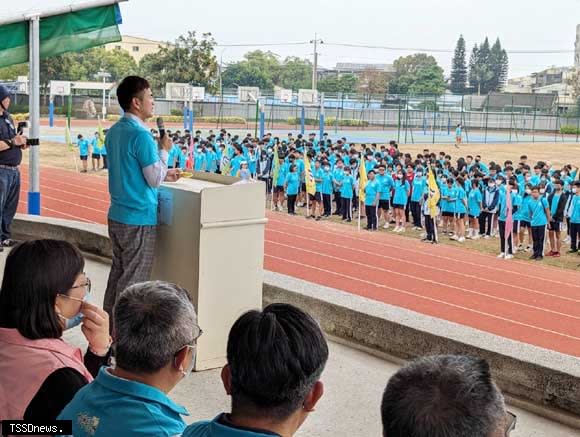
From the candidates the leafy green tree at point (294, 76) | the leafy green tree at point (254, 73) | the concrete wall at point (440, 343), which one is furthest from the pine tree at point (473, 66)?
the concrete wall at point (440, 343)

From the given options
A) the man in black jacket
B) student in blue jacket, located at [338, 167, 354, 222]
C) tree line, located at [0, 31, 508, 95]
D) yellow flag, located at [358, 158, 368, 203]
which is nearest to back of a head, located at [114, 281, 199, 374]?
the man in black jacket

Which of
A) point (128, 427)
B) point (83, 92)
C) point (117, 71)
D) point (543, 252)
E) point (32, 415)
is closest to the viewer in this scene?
point (128, 427)

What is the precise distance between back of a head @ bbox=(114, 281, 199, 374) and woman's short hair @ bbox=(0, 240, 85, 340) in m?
0.33

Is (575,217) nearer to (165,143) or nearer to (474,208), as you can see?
(474,208)

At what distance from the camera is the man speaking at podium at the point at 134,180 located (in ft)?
15.4

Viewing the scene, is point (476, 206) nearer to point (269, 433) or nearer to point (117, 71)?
point (269, 433)

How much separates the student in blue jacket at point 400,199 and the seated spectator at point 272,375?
21.8m

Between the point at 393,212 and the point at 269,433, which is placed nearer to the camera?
the point at 269,433

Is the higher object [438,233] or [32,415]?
[32,415]

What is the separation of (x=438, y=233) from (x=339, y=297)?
18.2 metres

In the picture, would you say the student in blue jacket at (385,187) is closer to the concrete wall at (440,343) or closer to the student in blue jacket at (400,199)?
the student in blue jacket at (400,199)

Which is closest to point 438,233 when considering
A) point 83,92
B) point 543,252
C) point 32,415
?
point 543,252

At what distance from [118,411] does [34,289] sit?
1.74ft

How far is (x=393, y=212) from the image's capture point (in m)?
24.9
